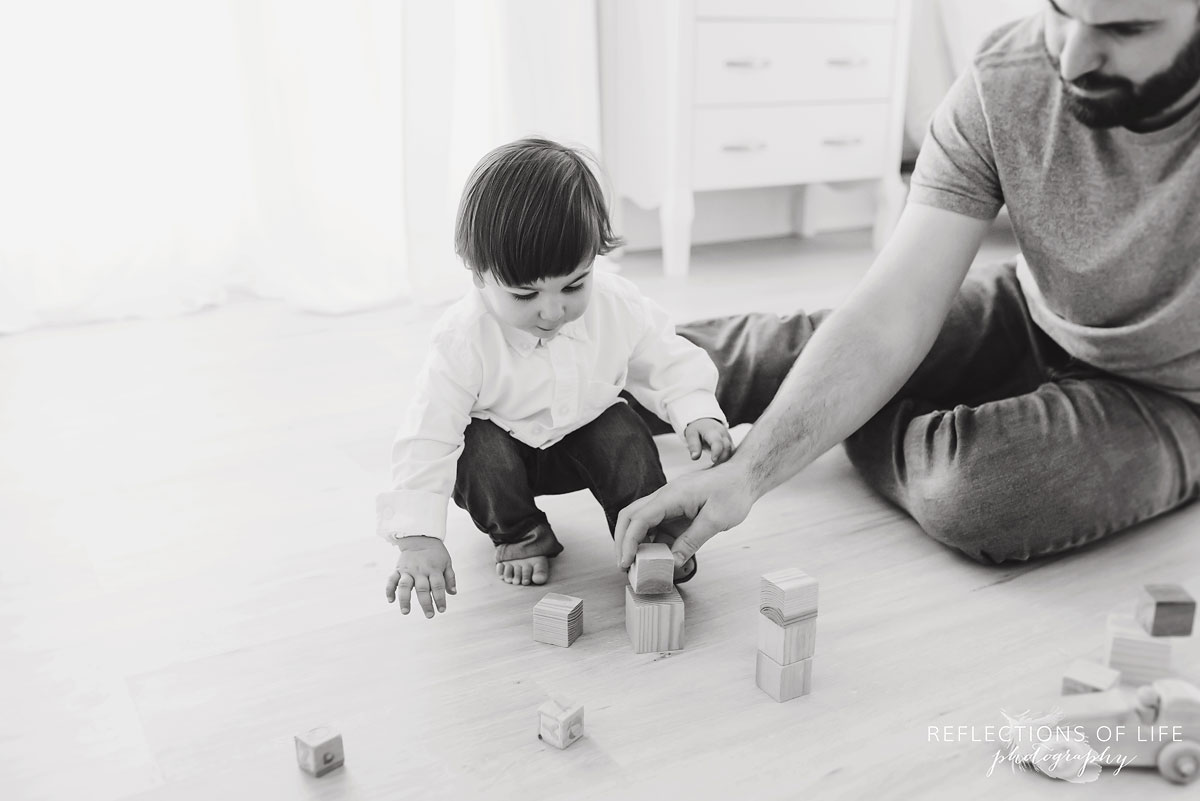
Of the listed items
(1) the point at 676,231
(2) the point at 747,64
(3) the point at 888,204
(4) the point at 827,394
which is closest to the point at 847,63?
(2) the point at 747,64

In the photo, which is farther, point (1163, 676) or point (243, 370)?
point (243, 370)

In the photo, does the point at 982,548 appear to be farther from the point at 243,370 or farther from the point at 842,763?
the point at 243,370

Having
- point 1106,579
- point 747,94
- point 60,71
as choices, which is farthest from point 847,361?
point 60,71

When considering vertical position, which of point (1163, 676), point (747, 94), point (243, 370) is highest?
point (747, 94)

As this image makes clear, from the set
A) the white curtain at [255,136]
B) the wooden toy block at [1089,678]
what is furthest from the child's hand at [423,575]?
the white curtain at [255,136]

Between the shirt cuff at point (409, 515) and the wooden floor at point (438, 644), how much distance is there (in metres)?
0.11

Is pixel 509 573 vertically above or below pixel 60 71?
below

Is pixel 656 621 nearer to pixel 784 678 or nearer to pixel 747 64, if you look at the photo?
pixel 784 678

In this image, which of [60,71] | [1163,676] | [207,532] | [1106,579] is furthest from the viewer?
[60,71]

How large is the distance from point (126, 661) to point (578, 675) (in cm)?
40

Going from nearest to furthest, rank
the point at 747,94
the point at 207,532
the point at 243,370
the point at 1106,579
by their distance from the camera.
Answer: the point at 1106,579 → the point at 207,532 → the point at 243,370 → the point at 747,94

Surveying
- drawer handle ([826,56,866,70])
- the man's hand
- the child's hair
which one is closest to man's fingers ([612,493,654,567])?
the man's hand

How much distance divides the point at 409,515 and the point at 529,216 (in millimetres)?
277

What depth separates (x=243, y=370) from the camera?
1.73 metres
